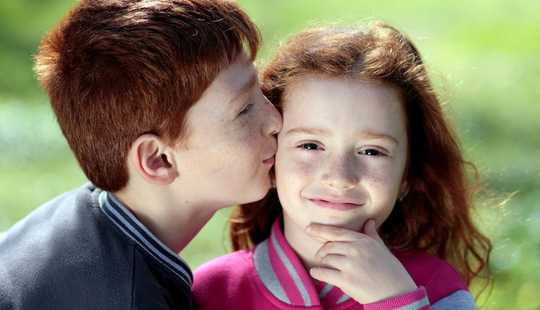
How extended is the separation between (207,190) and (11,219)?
7.69ft

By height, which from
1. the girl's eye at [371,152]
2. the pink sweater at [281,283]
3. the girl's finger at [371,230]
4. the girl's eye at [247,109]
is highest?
the girl's eye at [247,109]

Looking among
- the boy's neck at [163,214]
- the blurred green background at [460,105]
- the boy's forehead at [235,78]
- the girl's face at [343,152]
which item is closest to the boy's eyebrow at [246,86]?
the boy's forehead at [235,78]

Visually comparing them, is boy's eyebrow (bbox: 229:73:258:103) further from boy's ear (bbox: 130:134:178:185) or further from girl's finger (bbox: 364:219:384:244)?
girl's finger (bbox: 364:219:384:244)

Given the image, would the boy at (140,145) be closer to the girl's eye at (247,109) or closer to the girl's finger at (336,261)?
the girl's eye at (247,109)

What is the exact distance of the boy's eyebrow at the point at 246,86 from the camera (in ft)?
8.48

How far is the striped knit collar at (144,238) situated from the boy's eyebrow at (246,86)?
0.40 m

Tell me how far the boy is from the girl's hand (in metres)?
0.26

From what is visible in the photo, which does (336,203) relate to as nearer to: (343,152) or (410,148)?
(343,152)

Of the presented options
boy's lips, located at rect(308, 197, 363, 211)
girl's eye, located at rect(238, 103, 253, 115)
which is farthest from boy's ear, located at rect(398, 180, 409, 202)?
girl's eye, located at rect(238, 103, 253, 115)

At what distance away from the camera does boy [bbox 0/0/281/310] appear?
2.43 m

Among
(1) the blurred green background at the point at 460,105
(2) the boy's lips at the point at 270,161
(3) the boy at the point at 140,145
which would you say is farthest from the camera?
(1) the blurred green background at the point at 460,105

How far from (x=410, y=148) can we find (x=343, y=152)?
297 millimetres

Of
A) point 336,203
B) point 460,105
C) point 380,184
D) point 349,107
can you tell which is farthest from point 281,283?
point 460,105

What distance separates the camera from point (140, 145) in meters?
2.57
